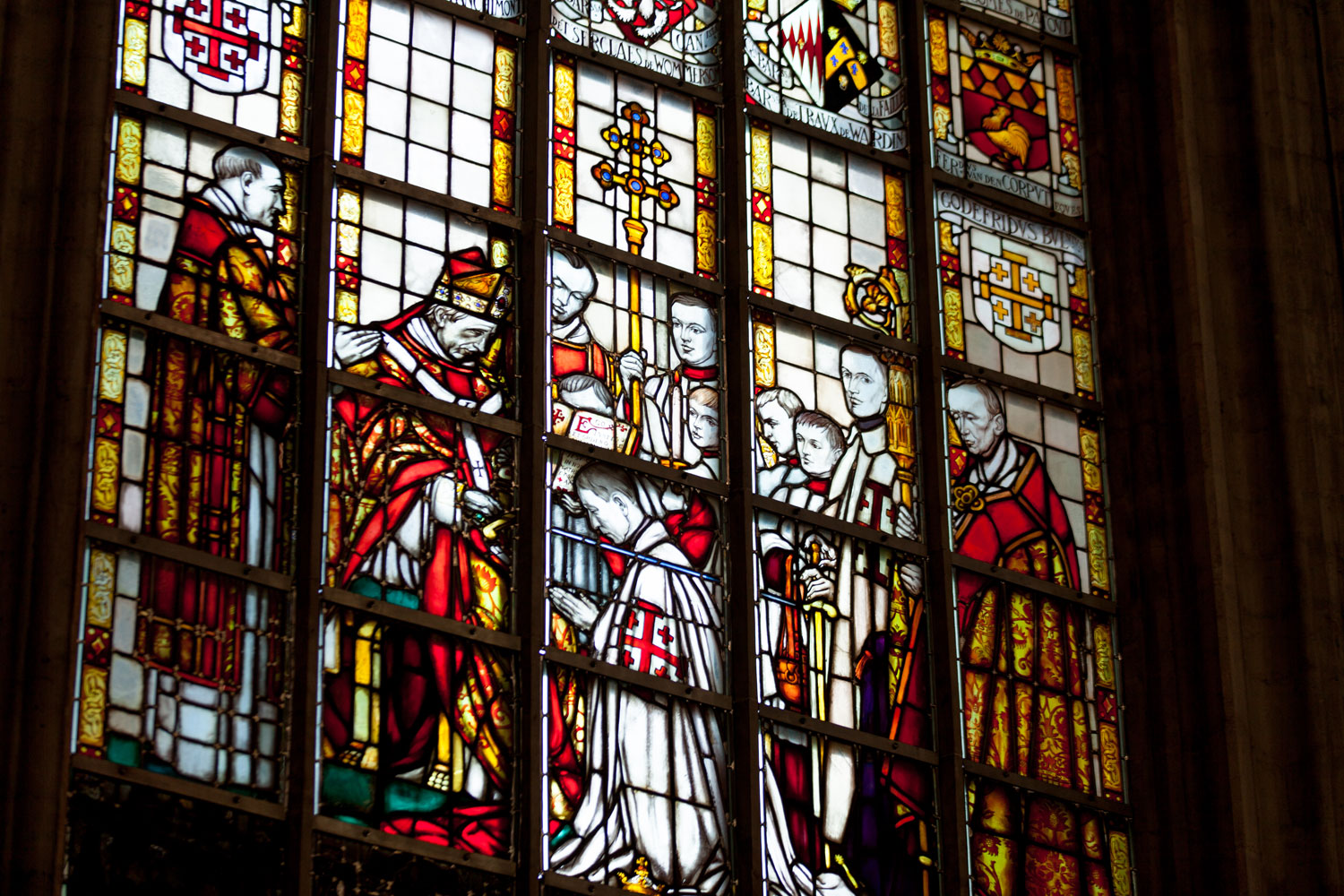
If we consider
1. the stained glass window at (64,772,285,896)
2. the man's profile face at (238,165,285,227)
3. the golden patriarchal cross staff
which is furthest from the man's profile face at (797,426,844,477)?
the stained glass window at (64,772,285,896)

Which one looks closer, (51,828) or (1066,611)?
(51,828)

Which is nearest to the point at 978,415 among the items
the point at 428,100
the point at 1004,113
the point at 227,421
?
the point at 1004,113

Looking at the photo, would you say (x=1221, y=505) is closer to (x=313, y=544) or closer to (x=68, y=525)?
(x=313, y=544)

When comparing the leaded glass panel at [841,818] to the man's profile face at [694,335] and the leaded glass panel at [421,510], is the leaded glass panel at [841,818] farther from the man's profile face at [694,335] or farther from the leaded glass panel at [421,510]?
the man's profile face at [694,335]

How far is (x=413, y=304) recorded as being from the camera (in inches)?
462

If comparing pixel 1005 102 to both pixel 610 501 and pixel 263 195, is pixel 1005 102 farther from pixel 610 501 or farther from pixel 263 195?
pixel 263 195

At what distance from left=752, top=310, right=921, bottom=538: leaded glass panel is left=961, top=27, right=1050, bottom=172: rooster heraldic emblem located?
1.35 m

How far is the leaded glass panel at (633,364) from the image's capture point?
39.2 ft

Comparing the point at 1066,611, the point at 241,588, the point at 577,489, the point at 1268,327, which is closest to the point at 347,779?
the point at 241,588

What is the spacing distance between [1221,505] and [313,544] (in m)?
4.05

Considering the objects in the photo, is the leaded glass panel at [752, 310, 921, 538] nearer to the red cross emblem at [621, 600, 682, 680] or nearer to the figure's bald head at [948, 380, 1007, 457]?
the figure's bald head at [948, 380, 1007, 457]

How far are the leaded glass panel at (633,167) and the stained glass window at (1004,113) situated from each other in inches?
51.8

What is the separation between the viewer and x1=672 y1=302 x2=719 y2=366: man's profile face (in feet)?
40.5

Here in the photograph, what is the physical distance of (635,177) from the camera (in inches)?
494
